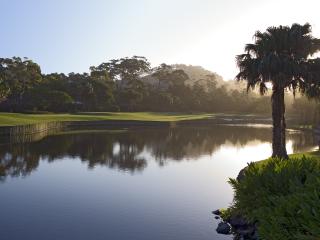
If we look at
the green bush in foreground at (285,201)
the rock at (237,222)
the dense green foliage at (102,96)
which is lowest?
the rock at (237,222)

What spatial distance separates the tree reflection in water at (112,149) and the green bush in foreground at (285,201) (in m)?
23.4

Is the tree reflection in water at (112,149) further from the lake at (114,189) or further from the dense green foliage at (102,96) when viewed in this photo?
the dense green foliage at (102,96)

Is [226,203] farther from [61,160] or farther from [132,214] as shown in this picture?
[61,160]

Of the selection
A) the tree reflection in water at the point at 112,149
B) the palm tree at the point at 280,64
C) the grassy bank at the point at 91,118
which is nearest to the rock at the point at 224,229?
the palm tree at the point at 280,64

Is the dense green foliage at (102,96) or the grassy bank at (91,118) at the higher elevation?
the dense green foliage at (102,96)

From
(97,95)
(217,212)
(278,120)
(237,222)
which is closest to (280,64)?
(278,120)

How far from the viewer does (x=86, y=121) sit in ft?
317

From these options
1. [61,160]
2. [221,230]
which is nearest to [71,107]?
[61,160]

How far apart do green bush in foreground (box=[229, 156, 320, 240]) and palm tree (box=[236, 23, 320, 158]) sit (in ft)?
44.4

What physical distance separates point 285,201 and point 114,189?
21686 mm

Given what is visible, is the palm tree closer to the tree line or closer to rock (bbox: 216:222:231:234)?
rock (bbox: 216:222:231:234)

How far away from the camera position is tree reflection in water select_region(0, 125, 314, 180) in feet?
149

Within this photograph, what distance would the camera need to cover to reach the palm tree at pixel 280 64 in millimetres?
31969

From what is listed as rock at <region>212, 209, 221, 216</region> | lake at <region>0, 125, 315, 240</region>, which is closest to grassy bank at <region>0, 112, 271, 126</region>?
lake at <region>0, 125, 315, 240</region>
